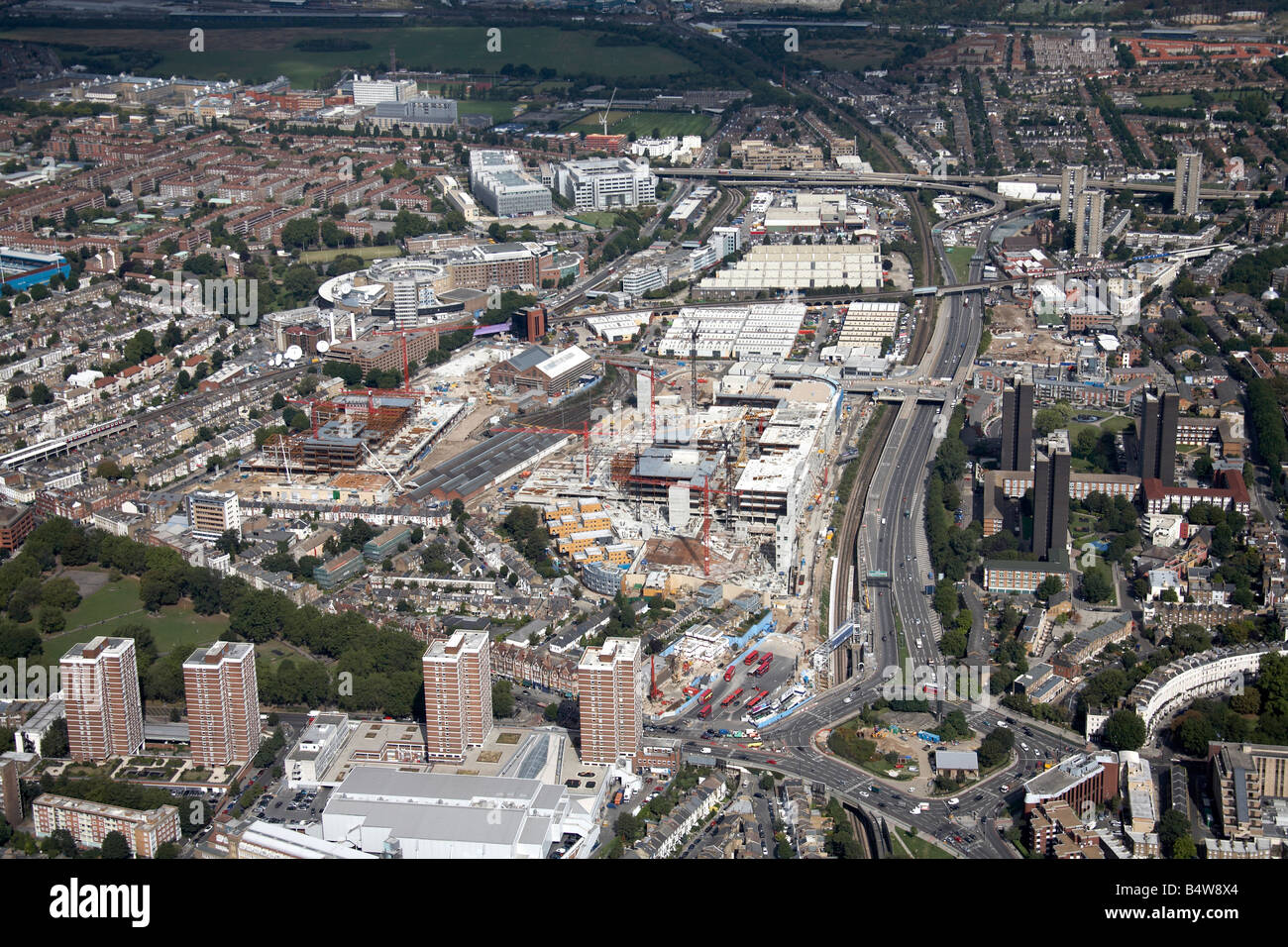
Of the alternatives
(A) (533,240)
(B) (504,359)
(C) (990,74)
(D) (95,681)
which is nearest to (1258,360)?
(B) (504,359)

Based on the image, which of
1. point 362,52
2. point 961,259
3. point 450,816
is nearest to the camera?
point 450,816

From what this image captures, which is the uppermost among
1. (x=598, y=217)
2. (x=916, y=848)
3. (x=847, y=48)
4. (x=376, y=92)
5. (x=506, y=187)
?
(x=847, y=48)

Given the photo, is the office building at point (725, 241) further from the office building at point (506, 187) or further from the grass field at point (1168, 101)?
the grass field at point (1168, 101)

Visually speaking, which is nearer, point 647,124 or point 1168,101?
point 1168,101

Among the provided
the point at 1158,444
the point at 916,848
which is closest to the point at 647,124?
the point at 1158,444

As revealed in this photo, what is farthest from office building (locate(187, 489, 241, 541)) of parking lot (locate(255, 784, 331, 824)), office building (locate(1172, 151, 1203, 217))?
office building (locate(1172, 151, 1203, 217))

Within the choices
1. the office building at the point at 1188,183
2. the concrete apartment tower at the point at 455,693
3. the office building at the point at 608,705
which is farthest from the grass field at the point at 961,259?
the concrete apartment tower at the point at 455,693

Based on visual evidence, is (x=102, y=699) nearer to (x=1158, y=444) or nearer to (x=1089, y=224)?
(x=1158, y=444)
